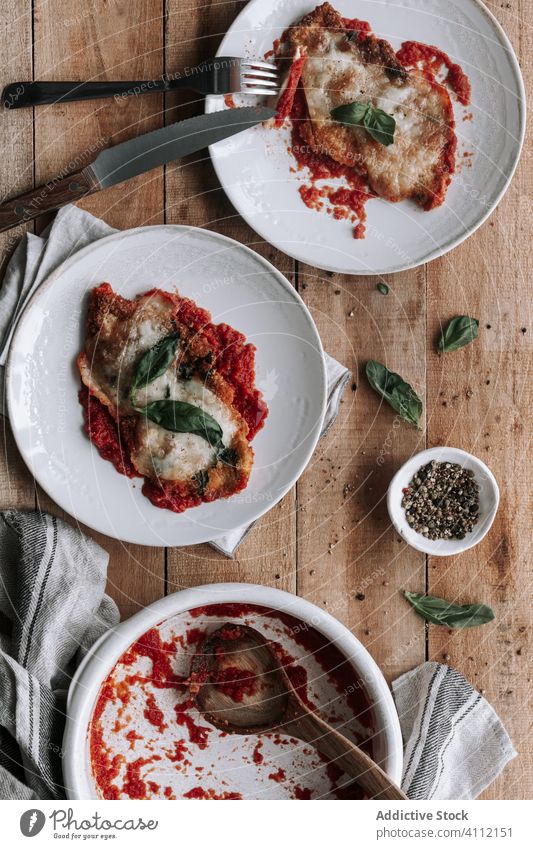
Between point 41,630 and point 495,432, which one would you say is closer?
point 41,630

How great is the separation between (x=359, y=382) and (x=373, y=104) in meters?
0.40

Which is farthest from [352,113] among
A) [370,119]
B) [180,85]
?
[180,85]

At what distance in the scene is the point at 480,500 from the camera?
3.47 feet

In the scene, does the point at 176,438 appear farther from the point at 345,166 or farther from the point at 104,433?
the point at 345,166

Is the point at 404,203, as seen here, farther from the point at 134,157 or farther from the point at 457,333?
the point at 134,157

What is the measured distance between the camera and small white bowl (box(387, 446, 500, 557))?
104 cm

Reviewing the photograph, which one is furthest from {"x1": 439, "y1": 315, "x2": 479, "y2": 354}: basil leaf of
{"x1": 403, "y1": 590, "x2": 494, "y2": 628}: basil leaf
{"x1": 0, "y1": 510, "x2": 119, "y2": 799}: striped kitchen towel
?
{"x1": 0, "y1": 510, "x2": 119, "y2": 799}: striped kitchen towel

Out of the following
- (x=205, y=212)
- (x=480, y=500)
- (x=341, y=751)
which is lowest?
(x=341, y=751)

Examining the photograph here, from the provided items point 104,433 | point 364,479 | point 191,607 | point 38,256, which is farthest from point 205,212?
point 191,607

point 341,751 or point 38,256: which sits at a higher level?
point 38,256

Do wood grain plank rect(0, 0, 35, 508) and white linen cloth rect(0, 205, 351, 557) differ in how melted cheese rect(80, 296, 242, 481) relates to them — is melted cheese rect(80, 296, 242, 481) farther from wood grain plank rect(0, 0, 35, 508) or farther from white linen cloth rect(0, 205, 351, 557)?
wood grain plank rect(0, 0, 35, 508)
